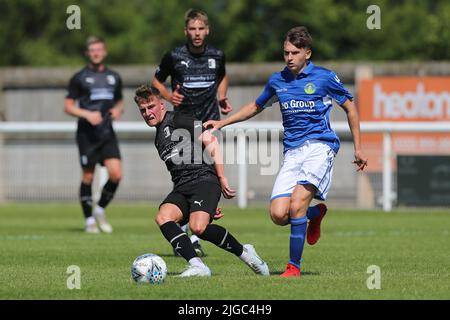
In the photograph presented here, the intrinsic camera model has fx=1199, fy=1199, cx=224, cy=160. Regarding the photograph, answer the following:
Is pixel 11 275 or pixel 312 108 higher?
pixel 312 108

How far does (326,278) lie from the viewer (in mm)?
9734

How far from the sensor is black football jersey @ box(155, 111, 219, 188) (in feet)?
33.9

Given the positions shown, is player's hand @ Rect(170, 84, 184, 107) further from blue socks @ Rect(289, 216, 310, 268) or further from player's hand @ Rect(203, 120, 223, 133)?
blue socks @ Rect(289, 216, 310, 268)

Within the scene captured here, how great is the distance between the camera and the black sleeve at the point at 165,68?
12844 millimetres

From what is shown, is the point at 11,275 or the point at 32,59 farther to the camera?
the point at 32,59

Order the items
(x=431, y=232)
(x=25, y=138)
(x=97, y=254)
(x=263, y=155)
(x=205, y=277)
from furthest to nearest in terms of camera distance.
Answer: (x=25, y=138), (x=263, y=155), (x=431, y=232), (x=97, y=254), (x=205, y=277)

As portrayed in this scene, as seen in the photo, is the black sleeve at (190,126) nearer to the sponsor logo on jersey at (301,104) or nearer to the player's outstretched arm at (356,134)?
the sponsor logo on jersey at (301,104)

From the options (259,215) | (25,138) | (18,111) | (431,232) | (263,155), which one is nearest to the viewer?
(431,232)

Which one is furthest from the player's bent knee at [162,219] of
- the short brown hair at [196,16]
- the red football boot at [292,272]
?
the short brown hair at [196,16]

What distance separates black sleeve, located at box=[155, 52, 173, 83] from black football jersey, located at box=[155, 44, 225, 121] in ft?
0.04

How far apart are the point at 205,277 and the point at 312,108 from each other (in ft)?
5.63

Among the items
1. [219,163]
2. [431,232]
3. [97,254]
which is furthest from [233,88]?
[219,163]

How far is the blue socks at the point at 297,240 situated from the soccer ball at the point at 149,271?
1.13m

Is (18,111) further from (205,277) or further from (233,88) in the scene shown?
(205,277)
